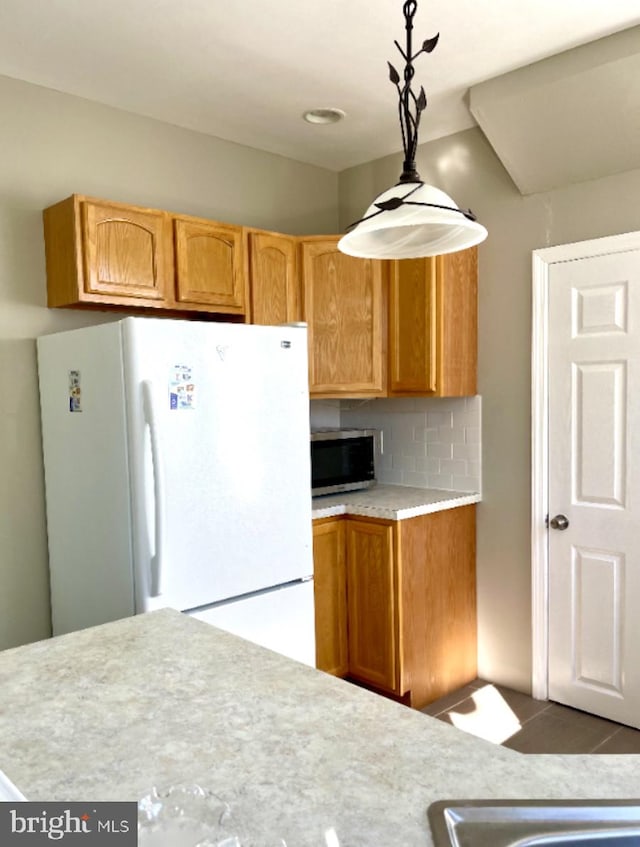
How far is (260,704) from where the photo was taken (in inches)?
44.0

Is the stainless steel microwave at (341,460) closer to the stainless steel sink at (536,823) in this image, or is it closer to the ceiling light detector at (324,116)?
the ceiling light detector at (324,116)

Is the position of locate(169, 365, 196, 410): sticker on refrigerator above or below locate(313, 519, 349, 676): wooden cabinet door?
above

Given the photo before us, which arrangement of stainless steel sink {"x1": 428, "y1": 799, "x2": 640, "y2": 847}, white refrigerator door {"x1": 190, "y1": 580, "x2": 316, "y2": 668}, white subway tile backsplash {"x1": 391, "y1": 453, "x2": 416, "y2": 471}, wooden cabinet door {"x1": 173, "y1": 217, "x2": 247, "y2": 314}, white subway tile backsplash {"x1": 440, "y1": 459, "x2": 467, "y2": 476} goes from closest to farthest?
1. stainless steel sink {"x1": 428, "y1": 799, "x2": 640, "y2": 847}
2. white refrigerator door {"x1": 190, "y1": 580, "x2": 316, "y2": 668}
3. wooden cabinet door {"x1": 173, "y1": 217, "x2": 247, "y2": 314}
4. white subway tile backsplash {"x1": 440, "y1": 459, "x2": 467, "y2": 476}
5. white subway tile backsplash {"x1": 391, "y1": 453, "x2": 416, "y2": 471}

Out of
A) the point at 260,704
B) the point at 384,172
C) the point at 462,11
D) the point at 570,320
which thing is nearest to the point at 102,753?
the point at 260,704

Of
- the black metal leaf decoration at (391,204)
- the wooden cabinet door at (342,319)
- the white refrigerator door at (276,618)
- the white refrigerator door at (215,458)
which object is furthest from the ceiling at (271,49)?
the white refrigerator door at (276,618)

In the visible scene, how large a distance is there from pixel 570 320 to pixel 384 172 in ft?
4.42

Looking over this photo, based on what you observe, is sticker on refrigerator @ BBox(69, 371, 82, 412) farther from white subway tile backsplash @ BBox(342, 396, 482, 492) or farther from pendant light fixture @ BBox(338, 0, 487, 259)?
white subway tile backsplash @ BBox(342, 396, 482, 492)

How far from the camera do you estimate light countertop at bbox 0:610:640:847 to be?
0.84m

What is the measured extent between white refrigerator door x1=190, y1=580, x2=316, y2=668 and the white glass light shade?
54.7 inches

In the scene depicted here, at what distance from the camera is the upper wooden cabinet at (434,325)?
10.2 ft

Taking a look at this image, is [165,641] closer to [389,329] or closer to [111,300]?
[111,300]

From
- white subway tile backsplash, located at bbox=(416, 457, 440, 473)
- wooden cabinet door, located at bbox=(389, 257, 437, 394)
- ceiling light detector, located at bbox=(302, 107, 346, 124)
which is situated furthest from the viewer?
white subway tile backsplash, located at bbox=(416, 457, 440, 473)

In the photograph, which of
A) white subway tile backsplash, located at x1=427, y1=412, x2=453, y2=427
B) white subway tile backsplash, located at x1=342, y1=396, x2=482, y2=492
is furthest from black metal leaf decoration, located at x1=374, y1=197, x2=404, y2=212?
white subway tile backsplash, located at x1=427, y1=412, x2=453, y2=427

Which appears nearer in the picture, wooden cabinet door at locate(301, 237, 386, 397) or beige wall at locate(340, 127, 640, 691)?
beige wall at locate(340, 127, 640, 691)
